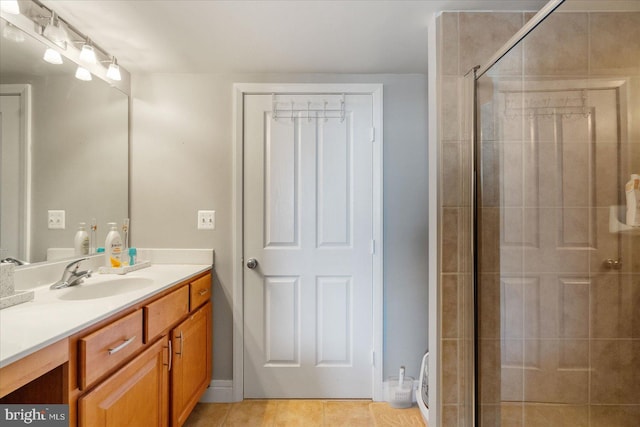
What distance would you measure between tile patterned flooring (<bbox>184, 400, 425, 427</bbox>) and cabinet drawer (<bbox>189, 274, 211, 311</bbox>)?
2.29 feet

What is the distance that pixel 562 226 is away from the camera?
3.62 feet

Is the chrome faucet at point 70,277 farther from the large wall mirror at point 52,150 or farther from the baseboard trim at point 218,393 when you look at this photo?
the baseboard trim at point 218,393

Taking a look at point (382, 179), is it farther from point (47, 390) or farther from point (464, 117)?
point (47, 390)

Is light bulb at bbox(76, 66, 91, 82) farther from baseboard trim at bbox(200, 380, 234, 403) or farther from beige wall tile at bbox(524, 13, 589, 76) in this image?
beige wall tile at bbox(524, 13, 589, 76)

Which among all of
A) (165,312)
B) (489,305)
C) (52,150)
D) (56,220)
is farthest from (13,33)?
(489,305)

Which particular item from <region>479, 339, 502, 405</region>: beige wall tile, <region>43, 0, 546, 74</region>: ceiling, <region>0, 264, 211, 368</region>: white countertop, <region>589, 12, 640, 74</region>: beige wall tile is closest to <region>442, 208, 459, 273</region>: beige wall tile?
<region>479, 339, 502, 405</region>: beige wall tile

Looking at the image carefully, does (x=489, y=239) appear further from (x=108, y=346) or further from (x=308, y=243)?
(x=108, y=346)

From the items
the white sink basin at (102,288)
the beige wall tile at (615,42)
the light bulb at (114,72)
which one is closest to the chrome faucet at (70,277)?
the white sink basin at (102,288)

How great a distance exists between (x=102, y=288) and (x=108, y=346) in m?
0.62

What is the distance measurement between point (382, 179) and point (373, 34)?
0.84 m

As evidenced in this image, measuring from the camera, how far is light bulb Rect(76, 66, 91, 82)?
1661 millimetres

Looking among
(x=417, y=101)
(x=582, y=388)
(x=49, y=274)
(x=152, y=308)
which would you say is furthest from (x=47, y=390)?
(x=417, y=101)

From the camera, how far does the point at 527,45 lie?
→ 1182 mm

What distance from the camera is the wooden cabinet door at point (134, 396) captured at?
100 cm
